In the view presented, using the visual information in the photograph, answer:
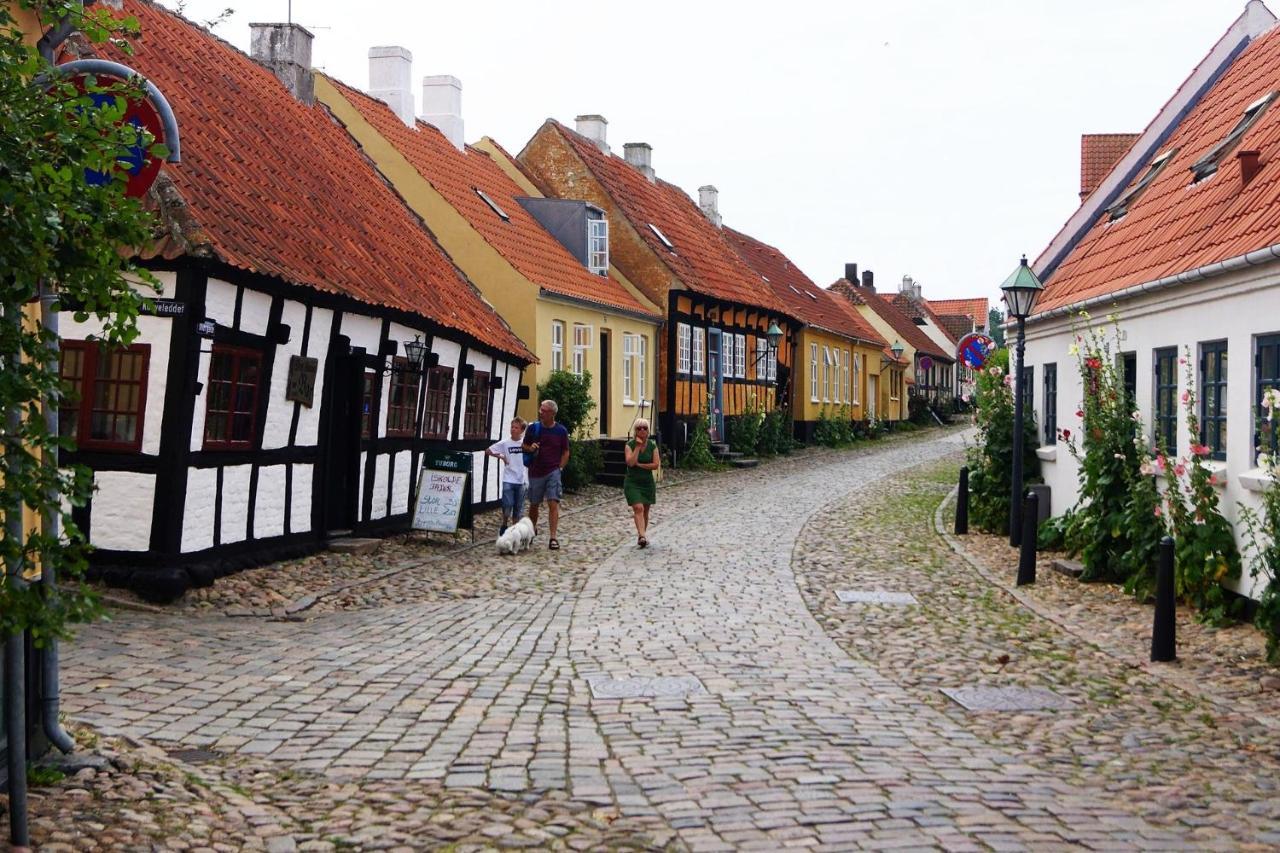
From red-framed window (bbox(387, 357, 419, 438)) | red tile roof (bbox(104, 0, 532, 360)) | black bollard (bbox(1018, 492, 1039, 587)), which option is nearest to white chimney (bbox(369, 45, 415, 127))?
red tile roof (bbox(104, 0, 532, 360))

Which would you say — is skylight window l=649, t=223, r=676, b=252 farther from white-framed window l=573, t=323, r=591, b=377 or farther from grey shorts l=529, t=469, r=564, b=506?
grey shorts l=529, t=469, r=564, b=506

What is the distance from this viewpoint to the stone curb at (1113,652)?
26.1 feet

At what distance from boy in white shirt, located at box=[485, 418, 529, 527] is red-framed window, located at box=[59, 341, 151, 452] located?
562 cm

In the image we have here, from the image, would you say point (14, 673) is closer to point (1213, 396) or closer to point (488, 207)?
point (1213, 396)

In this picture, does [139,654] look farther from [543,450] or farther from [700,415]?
[700,415]

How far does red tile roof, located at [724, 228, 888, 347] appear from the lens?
1752 inches

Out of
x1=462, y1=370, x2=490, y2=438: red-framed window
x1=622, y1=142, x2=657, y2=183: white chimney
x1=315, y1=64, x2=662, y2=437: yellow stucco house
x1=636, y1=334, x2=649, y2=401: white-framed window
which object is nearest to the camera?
x1=462, y1=370, x2=490, y2=438: red-framed window

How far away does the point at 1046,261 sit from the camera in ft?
59.6

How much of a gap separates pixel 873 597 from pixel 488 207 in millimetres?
15936

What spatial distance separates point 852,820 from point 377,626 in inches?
243

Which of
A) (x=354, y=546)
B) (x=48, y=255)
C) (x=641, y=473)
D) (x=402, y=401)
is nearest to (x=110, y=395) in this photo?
(x=354, y=546)

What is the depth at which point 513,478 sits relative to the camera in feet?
55.3

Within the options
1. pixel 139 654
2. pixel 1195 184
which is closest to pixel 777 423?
pixel 1195 184

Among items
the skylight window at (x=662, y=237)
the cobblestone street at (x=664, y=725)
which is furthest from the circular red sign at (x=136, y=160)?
the skylight window at (x=662, y=237)
